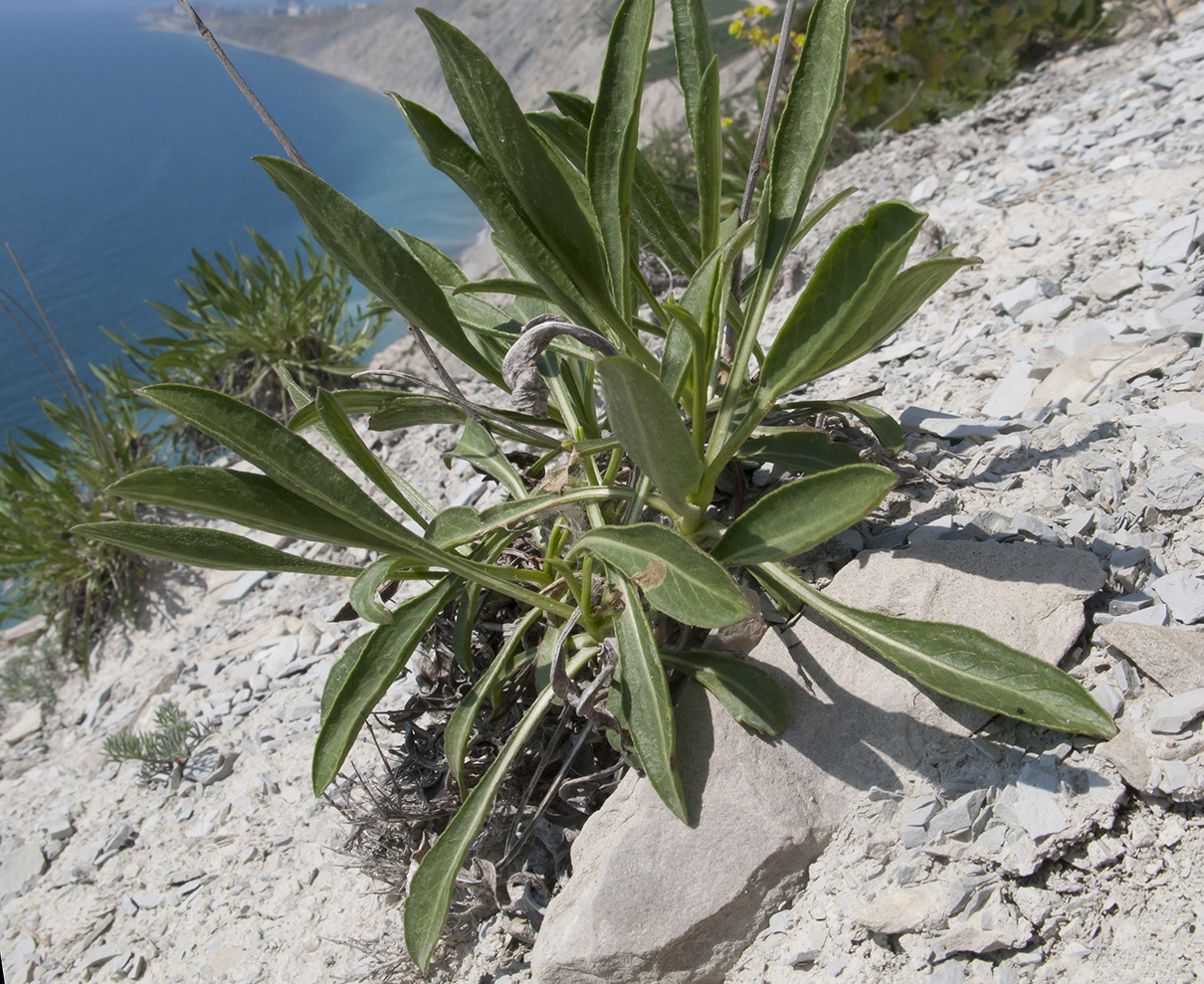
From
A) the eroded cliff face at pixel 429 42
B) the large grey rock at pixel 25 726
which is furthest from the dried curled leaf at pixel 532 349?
the eroded cliff face at pixel 429 42

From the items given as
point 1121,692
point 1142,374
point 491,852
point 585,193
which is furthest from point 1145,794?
point 585,193

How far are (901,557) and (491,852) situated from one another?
932 millimetres

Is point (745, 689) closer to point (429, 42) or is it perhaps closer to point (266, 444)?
point (266, 444)

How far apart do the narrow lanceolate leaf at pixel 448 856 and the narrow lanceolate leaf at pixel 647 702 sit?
0.55ft

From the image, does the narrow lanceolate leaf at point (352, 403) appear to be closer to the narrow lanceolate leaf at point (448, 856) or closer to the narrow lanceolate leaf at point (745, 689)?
the narrow lanceolate leaf at point (448, 856)

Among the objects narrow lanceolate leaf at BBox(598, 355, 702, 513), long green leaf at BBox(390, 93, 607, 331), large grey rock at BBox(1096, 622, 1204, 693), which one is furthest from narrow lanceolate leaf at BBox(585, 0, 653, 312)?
large grey rock at BBox(1096, 622, 1204, 693)

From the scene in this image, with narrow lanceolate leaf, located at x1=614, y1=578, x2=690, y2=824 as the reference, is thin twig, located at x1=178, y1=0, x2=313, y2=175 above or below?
above

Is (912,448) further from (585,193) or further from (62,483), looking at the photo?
(62,483)

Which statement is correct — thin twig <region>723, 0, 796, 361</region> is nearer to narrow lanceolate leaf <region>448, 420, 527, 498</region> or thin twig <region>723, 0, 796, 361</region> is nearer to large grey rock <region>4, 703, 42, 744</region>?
narrow lanceolate leaf <region>448, 420, 527, 498</region>

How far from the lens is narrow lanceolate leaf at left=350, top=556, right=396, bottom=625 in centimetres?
126

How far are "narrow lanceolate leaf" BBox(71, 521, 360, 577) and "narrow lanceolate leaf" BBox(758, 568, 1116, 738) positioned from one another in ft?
3.07

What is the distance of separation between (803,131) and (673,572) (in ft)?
2.63

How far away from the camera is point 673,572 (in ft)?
3.79

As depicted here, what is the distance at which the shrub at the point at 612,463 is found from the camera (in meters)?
1.12
